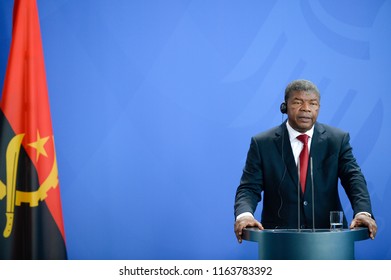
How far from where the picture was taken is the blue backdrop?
4.80 m

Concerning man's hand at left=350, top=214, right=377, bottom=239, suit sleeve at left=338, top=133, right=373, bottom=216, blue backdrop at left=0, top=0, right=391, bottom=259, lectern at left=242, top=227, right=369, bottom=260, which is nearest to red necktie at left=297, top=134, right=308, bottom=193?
suit sleeve at left=338, top=133, right=373, bottom=216

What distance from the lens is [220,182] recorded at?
4.87 m

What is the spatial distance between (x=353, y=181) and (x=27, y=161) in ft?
7.08

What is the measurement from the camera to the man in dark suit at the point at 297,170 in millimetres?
3109

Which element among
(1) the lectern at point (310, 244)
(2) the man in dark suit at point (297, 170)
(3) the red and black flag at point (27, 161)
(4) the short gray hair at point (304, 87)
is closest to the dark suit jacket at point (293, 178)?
(2) the man in dark suit at point (297, 170)

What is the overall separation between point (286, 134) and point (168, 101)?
70.0 inches

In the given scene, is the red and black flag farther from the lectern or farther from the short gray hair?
the lectern

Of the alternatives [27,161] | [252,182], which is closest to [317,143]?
[252,182]

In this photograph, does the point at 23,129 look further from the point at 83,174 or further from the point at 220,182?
the point at 220,182

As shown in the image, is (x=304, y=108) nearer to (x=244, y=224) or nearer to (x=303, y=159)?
(x=303, y=159)

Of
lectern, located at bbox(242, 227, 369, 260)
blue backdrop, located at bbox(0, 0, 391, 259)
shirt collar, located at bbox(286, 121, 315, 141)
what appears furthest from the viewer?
blue backdrop, located at bbox(0, 0, 391, 259)

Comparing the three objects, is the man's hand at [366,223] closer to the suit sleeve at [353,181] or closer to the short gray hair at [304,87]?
the suit sleeve at [353,181]
